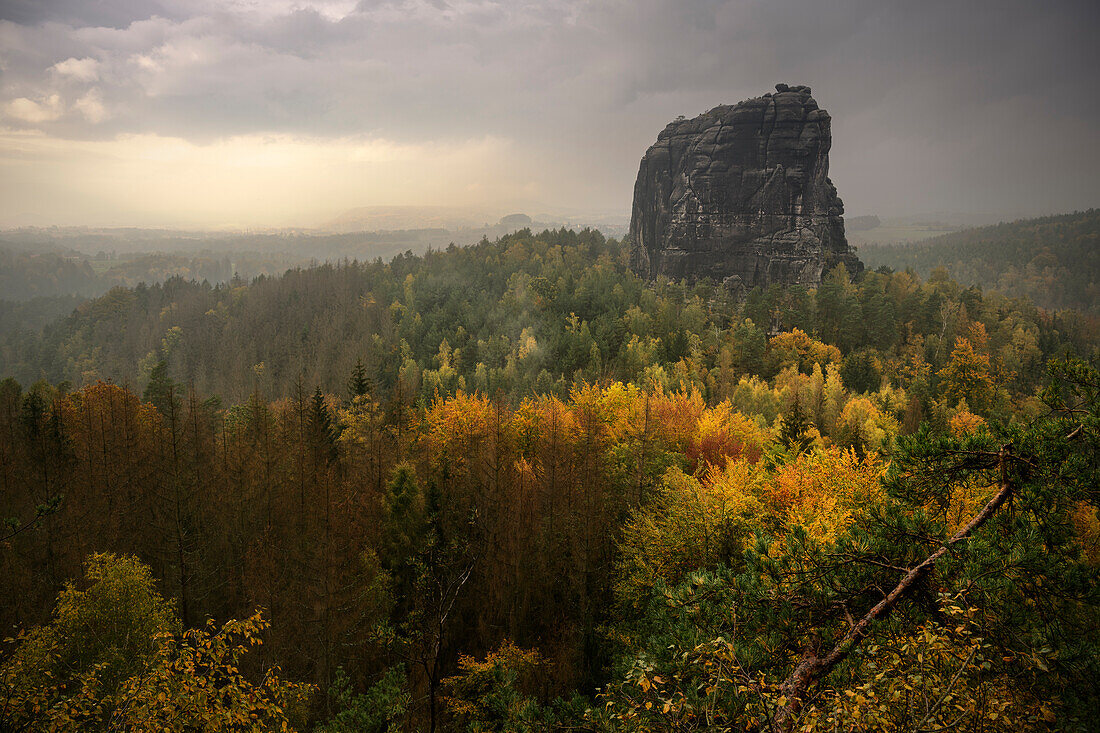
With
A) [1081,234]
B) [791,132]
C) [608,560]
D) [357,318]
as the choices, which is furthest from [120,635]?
[1081,234]

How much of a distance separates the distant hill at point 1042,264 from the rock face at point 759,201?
86.8 ft

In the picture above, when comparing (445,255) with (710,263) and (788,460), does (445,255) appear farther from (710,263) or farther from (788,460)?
(788,460)

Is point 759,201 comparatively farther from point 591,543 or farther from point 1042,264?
point 1042,264

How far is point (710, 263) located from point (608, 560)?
97386 millimetres

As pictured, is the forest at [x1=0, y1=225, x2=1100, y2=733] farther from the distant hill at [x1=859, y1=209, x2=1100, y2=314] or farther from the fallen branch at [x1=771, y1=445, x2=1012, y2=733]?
the distant hill at [x1=859, y1=209, x2=1100, y2=314]

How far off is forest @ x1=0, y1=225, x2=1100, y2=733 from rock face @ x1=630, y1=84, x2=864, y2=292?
32.8m

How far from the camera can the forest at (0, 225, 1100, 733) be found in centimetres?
584

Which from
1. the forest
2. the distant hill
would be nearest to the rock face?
the distant hill

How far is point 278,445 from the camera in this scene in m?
32.5

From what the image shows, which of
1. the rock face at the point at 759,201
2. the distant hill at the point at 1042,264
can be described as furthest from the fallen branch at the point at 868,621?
the distant hill at the point at 1042,264

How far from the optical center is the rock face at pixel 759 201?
10288 cm

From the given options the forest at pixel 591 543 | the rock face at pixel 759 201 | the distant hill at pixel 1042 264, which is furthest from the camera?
the distant hill at pixel 1042 264

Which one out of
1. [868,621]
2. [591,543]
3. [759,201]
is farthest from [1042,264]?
[868,621]

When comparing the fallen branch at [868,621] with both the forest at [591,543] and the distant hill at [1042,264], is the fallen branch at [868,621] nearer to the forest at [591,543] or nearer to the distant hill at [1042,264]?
the forest at [591,543]
